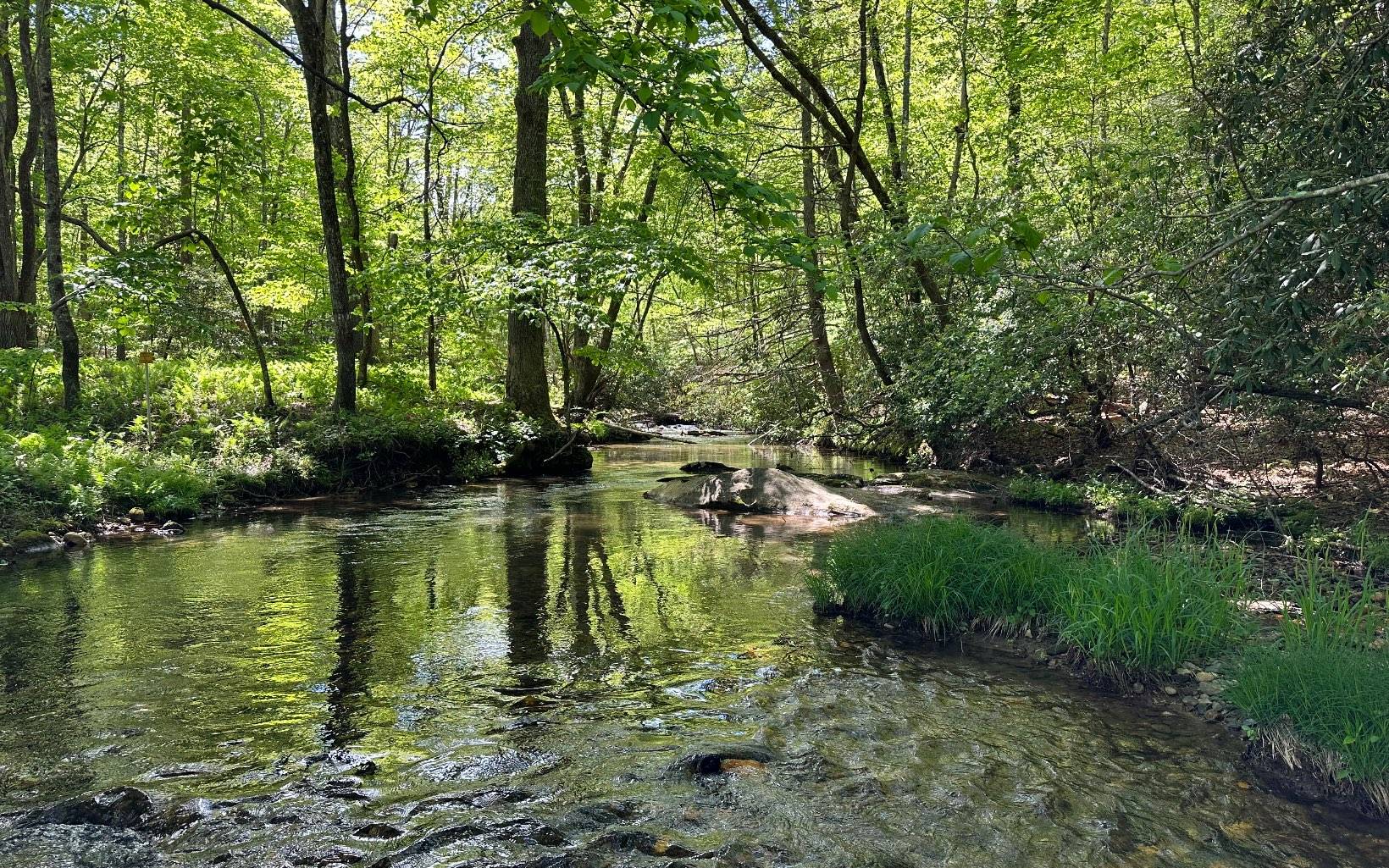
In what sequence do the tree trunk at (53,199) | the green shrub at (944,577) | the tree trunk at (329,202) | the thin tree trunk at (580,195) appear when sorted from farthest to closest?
1. the thin tree trunk at (580,195)
2. the tree trunk at (329,202)
3. the tree trunk at (53,199)
4. the green shrub at (944,577)

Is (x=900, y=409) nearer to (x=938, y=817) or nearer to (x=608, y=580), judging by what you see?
(x=608, y=580)

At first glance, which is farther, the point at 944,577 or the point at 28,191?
the point at 28,191

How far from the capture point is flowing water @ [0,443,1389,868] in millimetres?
3459

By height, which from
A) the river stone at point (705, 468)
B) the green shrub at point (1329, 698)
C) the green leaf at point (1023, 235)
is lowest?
the green shrub at point (1329, 698)

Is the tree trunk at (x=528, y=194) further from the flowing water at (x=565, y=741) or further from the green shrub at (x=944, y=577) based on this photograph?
the green shrub at (x=944, y=577)

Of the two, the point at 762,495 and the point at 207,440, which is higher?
the point at 207,440

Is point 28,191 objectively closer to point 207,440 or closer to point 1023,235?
point 207,440

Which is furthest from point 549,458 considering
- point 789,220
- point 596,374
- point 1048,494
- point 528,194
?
point 789,220

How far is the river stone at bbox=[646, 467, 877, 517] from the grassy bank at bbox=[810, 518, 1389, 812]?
11.7ft

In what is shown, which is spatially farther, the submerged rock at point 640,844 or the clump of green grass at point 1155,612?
the clump of green grass at point 1155,612

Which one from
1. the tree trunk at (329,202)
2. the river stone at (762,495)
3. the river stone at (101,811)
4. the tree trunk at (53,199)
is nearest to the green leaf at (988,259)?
the river stone at (101,811)

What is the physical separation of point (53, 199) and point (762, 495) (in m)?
11.5

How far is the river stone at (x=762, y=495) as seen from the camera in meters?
11.7

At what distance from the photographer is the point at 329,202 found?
1382cm
